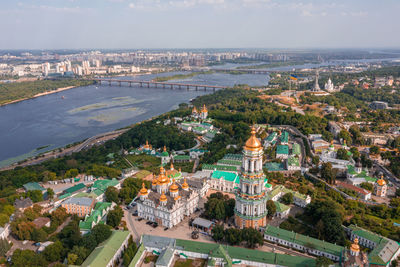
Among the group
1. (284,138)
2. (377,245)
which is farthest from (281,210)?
(284,138)

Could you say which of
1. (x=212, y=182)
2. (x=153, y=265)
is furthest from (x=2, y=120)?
(x=153, y=265)

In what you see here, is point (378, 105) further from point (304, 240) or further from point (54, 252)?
point (54, 252)

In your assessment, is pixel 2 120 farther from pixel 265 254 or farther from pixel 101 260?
pixel 265 254

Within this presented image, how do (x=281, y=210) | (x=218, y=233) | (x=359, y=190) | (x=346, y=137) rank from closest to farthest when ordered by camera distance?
(x=218, y=233) < (x=281, y=210) < (x=359, y=190) < (x=346, y=137)

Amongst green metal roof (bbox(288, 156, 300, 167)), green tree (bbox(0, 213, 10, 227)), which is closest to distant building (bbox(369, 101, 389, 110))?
green metal roof (bbox(288, 156, 300, 167))

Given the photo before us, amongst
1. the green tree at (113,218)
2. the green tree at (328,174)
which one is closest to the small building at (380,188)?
the green tree at (328,174)

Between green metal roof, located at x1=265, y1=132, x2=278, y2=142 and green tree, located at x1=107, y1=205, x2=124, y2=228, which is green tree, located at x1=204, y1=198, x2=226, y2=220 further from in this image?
green metal roof, located at x1=265, y1=132, x2=278, y2=142
